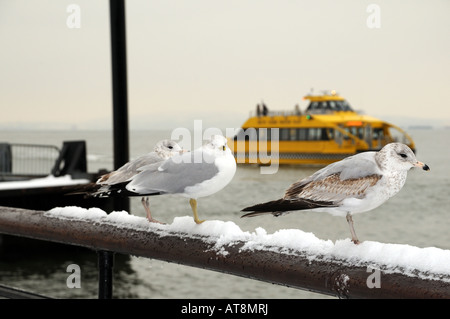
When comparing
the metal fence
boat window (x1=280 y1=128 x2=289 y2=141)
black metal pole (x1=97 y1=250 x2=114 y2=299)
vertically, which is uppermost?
boat window (x1=280 y1=128 x2=289 y2=141)

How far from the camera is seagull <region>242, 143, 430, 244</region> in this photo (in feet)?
2.84

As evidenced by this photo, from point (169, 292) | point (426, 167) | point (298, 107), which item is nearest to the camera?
point (426, 167)

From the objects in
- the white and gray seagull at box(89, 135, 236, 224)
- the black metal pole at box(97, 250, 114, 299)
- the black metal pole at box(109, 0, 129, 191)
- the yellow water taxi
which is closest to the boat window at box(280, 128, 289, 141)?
the yellow water taxi

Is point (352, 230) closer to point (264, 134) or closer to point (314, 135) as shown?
point (264, 134)

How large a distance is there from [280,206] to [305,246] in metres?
0.18

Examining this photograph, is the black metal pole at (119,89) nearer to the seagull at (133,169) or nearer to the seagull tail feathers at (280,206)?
the seagull at (133,169)

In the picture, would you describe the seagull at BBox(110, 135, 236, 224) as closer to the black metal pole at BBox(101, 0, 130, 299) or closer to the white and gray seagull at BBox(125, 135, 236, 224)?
the white and gray seagull at BBox(125, 135, 236, 224)

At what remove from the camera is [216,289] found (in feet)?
37.0

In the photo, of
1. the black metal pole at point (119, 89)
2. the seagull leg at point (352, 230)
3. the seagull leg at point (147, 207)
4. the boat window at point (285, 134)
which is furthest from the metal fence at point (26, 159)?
the seagull leg at point (352, 230)

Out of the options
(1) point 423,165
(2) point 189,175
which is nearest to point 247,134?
(2) point 189,175

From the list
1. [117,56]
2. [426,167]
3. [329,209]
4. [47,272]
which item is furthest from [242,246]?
[47,272]

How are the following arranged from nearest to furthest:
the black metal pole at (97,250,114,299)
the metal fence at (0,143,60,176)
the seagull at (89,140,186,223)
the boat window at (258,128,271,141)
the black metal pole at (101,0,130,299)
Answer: the seagull at (89,140,186,223) → the boat window at (258,128,271,141) → the black metal pole at (97,250,114,299) → the black metal pole at (101,0,130,299) → the metal fence at (0,143,60,176)
